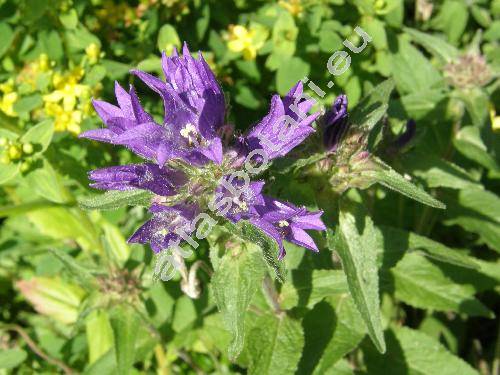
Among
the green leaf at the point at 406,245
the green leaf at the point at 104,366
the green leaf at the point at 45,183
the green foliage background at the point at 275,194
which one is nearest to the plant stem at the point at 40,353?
the green foliage background at the point at 275,194

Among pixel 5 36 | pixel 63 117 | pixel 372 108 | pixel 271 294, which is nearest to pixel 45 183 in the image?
pixel 63 117

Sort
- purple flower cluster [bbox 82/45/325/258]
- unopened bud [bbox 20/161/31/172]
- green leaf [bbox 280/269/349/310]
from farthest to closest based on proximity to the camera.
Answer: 1. unopened bud [bbox 20/161/31/172]
2. green leaf [bbox 280/269/349/310]
3. purple flower cluster [bbox 82/45/325/258]

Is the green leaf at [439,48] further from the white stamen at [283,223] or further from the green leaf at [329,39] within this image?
the white stamen at [283,223]

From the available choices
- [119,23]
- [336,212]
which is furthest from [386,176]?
[119,23]

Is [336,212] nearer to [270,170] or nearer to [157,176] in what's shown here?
[270,170]

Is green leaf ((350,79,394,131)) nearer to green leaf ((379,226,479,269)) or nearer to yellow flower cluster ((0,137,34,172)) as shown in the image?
green leaf ((379,226,479,269))

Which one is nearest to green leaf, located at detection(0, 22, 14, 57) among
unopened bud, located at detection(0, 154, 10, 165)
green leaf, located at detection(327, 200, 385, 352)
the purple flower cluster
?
unopened bud, located at detection(0, 154, 10, 165)

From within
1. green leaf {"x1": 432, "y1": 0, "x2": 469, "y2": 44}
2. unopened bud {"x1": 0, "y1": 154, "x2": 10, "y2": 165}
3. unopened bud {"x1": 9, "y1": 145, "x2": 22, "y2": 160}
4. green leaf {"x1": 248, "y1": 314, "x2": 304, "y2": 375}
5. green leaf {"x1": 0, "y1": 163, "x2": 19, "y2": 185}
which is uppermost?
green leaf {"x1": 432, "y1": 0, "x2": 469, "y2": 44}
